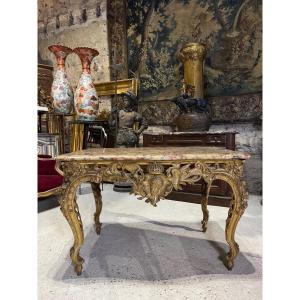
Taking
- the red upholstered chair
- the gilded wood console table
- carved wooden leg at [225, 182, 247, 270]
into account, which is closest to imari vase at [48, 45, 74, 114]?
the red upholstered chair

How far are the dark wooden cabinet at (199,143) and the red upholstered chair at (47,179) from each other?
1469 millimetres

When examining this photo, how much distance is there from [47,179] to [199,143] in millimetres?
2070

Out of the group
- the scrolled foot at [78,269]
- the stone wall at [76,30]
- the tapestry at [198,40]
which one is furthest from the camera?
the stone wall at [76,30]

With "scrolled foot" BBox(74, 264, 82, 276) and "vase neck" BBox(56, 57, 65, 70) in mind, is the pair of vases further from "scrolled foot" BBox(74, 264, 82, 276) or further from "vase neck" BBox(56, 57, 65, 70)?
"scrolled foot" BBox(74, 264, 82, 276)

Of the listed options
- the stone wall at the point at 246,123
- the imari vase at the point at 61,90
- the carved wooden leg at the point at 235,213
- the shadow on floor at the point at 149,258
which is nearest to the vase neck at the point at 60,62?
→ the imari vase at the point at 61,90

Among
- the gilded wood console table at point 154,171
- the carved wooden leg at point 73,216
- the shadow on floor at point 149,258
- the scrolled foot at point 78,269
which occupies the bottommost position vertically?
the shadow on floor at point 149,258

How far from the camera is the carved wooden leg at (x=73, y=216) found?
159 centimetres

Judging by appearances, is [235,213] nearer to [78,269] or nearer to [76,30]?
[78,269]

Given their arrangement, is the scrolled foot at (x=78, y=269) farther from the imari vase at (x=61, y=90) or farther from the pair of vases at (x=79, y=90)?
the imari vase at (x=61, y=90)

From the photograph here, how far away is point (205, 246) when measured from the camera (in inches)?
80.2

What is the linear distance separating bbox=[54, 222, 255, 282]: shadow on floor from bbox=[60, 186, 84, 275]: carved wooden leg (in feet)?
0.34

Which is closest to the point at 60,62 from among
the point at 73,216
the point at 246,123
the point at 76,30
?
the point at 73,216

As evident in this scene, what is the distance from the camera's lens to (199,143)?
3.45m

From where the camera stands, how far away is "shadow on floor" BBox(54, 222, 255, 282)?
165 centimetres
